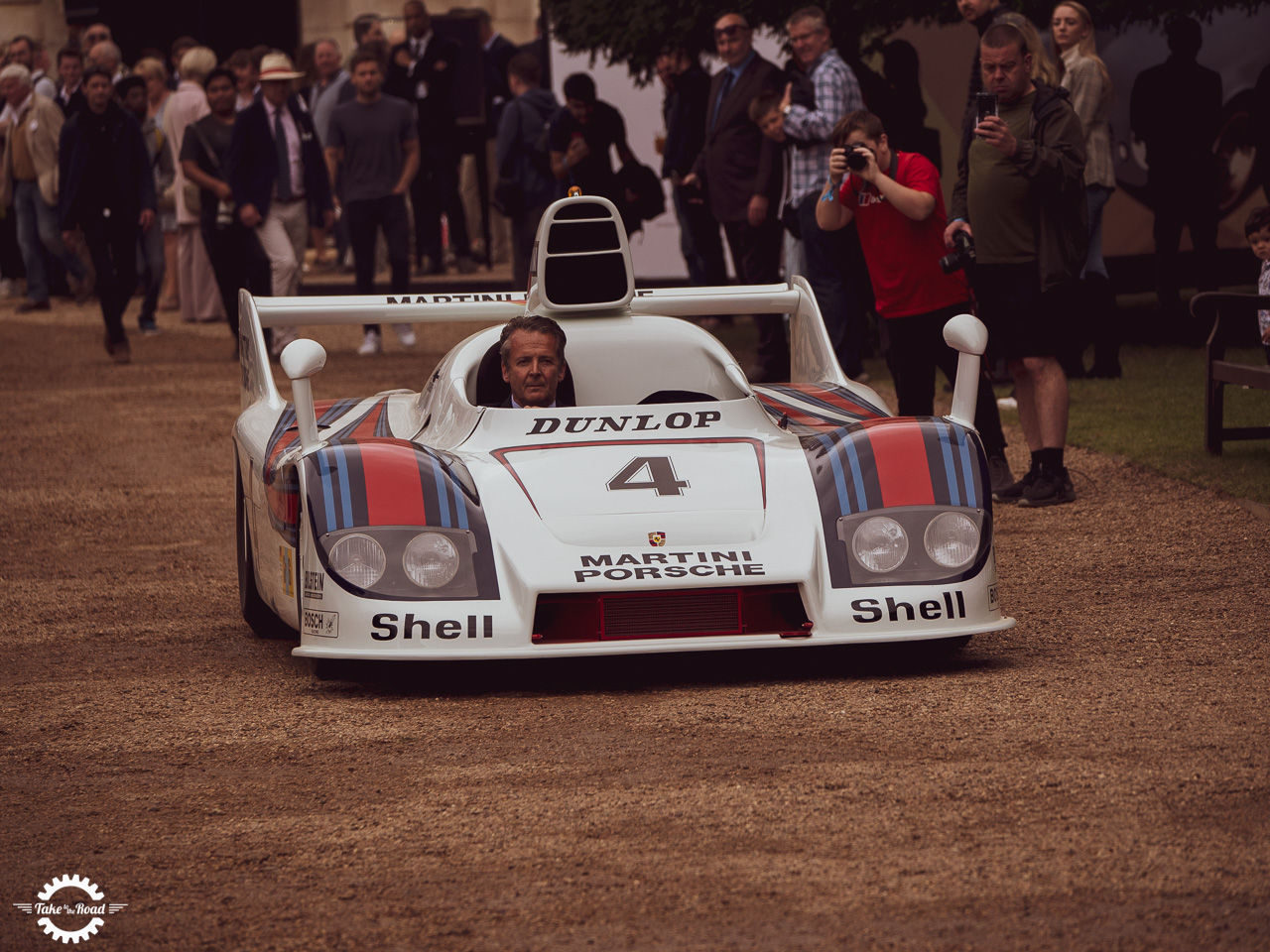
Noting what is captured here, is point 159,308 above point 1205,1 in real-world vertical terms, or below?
below

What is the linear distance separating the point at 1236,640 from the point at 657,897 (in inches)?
105

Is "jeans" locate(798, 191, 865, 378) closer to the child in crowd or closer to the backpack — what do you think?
the child in crowd

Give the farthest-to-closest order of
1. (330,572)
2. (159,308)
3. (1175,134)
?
(159,308) < (1175,134) < (330,572)

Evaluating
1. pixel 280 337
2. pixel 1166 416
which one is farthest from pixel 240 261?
pixel 1166 416

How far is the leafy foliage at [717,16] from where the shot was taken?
12.8 meters

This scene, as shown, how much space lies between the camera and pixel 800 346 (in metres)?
7.51

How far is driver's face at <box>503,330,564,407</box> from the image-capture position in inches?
248

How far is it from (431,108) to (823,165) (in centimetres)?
933

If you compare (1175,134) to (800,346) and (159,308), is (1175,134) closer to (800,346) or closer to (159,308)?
(800,346)

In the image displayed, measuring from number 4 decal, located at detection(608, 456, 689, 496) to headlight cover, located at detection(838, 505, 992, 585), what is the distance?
1.58 feet

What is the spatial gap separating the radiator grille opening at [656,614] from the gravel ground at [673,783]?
0.59 feet

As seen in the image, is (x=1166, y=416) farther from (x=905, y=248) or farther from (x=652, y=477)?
(x=652, y=477)

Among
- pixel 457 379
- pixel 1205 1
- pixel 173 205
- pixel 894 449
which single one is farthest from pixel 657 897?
pixel 173 205

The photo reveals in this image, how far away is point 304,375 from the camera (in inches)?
227
